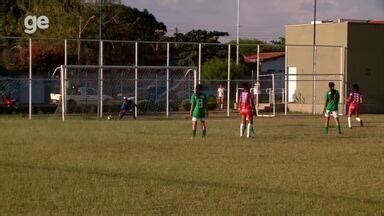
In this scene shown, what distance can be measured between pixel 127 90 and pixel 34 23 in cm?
1461

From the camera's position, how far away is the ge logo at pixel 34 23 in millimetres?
54000

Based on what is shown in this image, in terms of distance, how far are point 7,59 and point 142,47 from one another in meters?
12.2

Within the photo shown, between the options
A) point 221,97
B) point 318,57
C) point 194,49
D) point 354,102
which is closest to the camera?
point 354,102

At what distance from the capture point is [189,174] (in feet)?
47.5

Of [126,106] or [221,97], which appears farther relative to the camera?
[221,97]

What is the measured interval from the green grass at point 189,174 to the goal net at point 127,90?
16410 mm

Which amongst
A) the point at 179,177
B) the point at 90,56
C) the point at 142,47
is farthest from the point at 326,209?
the point at 142,47

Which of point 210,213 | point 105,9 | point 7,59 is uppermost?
point 105,9

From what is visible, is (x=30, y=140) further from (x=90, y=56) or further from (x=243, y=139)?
(x=90, y=56)

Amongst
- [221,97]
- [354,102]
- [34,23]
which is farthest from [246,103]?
[34,23]

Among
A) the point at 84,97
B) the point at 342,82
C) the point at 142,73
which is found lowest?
the point at 84,97

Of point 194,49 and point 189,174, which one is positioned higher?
point 194,49

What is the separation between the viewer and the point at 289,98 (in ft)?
168

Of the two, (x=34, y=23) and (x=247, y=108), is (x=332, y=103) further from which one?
(x=34, y=23)
